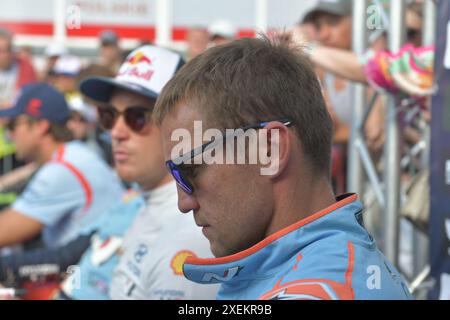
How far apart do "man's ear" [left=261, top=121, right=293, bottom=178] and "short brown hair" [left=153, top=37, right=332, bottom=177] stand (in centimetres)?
2

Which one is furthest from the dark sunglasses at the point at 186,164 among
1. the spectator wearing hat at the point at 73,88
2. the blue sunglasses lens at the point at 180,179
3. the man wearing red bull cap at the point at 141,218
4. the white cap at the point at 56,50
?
the white cap at the point at 56,50

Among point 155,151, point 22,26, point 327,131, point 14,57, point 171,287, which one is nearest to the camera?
point 327,131

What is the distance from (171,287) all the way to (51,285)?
1652 mm

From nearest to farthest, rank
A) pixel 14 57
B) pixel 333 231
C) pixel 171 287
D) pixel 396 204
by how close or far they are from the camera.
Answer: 1. pixel 333 231
2. pixel 171 287
3. pixel 396 204
4. pixel 14 57

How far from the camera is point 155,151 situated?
2.74 m

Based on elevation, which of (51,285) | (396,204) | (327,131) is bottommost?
(51,285)

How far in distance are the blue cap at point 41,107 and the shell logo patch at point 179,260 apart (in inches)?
98.6

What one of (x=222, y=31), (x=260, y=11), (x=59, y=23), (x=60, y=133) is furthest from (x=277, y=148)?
(x=59, y=23)

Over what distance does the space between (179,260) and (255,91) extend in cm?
93

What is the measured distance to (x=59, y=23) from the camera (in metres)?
9.70

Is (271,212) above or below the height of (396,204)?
above

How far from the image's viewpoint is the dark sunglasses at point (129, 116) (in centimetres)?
278

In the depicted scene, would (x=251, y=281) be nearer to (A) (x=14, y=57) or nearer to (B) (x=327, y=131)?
(B) (x=327, y=131)

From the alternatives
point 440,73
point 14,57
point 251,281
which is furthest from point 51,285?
point 14,57
